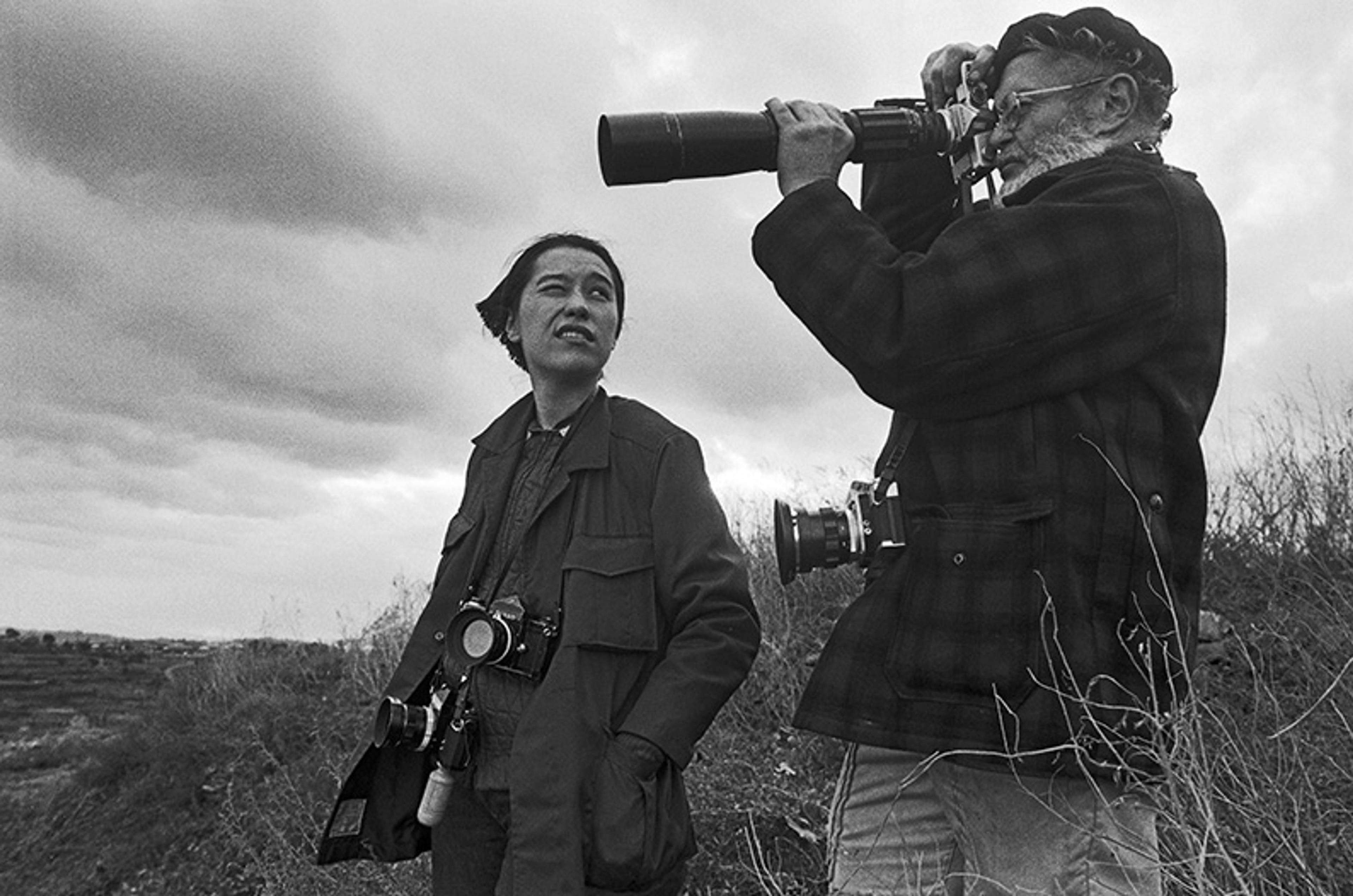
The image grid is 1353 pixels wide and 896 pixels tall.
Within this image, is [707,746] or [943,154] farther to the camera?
[707,746]

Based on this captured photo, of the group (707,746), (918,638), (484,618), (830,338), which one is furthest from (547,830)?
(707,746)

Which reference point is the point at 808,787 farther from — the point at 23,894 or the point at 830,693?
the point at 23,894

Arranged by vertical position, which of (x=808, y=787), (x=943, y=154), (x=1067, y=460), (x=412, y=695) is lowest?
(x=808, y=787)

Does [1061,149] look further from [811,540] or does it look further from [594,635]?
[594,635]

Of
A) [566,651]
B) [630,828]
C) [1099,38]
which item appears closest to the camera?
[1099,38]

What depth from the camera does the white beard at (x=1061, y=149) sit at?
1612 mm

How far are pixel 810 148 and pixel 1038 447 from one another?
0.59 meters

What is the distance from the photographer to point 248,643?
31.7ft

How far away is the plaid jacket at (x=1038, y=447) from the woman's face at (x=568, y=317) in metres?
1.11

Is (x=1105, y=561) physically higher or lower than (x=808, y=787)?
higher

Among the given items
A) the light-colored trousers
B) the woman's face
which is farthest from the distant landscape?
the woman's face

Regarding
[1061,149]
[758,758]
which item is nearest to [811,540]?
[1061,149]

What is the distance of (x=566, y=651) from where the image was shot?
2.18 meters

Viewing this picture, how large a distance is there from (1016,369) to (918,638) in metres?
0.40
